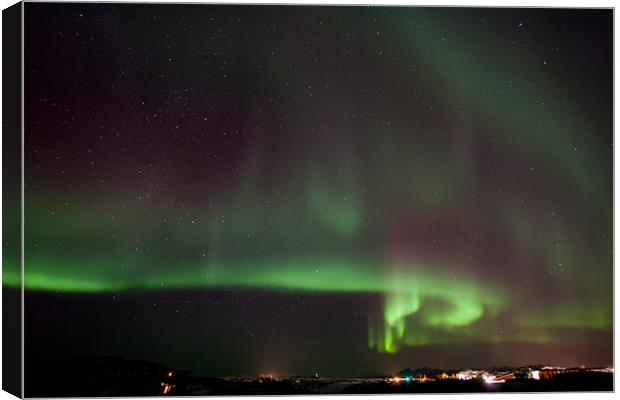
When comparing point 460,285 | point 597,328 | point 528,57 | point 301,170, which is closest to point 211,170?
point 301,170

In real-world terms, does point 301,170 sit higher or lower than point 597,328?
higher

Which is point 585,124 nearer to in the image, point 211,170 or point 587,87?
point 587,87

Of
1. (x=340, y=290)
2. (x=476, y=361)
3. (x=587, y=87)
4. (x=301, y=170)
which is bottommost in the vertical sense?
(x=476, y=361)

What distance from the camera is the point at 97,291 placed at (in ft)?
16.3

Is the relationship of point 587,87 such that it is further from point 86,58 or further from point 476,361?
point 86,58

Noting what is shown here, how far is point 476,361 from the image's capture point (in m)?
A: 5.09

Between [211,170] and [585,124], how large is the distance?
2.08m

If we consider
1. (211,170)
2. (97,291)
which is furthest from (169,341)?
(211,170)

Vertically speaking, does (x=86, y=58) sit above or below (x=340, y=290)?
above

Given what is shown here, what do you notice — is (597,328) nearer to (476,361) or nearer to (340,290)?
(476,361)

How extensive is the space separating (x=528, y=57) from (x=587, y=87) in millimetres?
371

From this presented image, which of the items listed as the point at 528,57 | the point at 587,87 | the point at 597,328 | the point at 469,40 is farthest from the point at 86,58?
the point at 597,328

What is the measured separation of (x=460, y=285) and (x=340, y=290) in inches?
26.2

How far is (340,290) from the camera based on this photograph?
16.6 feet
